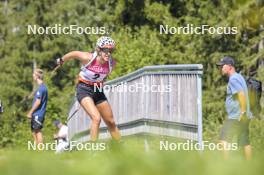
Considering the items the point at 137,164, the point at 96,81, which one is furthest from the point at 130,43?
the point at 137,164

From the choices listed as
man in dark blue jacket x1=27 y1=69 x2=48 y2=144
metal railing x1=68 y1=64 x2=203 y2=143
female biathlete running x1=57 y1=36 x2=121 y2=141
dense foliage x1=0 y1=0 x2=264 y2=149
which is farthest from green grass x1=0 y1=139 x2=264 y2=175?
man in dark blue jacket x1=27 y1=69 x2=48 y2=144

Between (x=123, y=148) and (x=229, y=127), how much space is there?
25.4ft

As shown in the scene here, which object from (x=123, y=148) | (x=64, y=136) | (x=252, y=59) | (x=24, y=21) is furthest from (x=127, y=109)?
(x=24, y=21)

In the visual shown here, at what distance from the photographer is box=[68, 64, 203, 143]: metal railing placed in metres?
10.9

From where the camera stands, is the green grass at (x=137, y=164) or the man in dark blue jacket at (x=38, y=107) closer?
the green grass at (x=137, y=164)

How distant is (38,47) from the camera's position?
71812mm

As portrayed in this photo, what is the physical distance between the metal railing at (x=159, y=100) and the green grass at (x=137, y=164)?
6.04 m

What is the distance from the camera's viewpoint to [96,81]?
1148 cm

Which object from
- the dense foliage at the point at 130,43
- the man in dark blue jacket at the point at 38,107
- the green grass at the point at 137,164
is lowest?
the green grass at the point at 137,164

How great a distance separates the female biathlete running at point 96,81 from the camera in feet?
36.9

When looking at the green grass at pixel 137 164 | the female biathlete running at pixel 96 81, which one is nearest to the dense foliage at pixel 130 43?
the green grass at pixel 137 164

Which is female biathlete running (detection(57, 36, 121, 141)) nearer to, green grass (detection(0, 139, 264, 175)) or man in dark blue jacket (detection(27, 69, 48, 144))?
man in dark blue jacket (detection(27, 69, 48, 144))

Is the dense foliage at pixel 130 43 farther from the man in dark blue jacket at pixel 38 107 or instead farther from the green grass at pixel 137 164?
the man in dark blue jacket at pixel 38 107

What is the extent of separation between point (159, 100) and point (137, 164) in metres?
10.2
